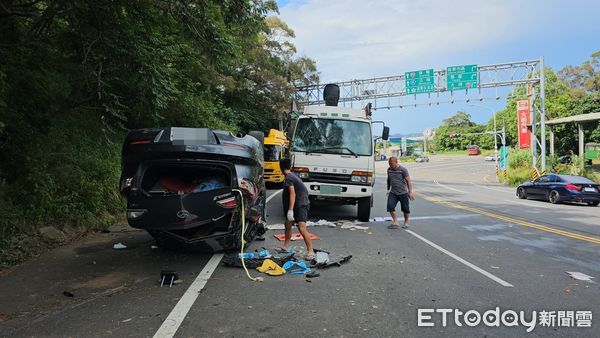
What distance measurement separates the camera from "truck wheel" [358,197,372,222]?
10.3 m

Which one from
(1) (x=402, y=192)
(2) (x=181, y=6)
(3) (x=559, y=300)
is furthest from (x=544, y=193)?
(2) (x=181, y=6)

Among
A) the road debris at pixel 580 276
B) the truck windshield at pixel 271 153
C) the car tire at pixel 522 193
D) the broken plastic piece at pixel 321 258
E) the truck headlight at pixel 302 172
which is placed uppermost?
the truck windshield at pixel 271 153

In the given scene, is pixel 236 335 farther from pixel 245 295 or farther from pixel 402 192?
pixel 402 192

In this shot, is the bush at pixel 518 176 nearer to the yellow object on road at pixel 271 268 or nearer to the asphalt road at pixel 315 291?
the asphalt road at pixel 315 291

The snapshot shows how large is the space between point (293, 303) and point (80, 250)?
448 centimetres

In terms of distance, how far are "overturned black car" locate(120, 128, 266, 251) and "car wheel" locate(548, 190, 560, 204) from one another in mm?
16220

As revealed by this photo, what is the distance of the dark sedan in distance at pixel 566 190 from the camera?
17156mm

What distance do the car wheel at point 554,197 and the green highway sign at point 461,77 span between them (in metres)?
13.9

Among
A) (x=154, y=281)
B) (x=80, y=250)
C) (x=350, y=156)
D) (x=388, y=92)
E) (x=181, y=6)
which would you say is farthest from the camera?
(x=388, y=92)

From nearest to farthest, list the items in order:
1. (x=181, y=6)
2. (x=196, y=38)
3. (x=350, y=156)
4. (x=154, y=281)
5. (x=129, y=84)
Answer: (x=154, y=281)
(x=181, y=6)
(x=196, y=38)
(x=129, y=84)
(x=350, y=156)

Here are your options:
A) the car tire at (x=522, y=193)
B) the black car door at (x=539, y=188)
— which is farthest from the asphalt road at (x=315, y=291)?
the car tire at (x=522, y=193)

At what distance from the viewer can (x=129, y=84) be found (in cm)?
916

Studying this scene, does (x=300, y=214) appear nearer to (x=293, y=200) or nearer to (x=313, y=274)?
(x=293, y=200)

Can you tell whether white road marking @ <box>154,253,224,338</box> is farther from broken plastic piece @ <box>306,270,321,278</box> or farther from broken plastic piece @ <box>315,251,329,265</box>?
broken plastic piece @ <box>315,251,329,265</box>
